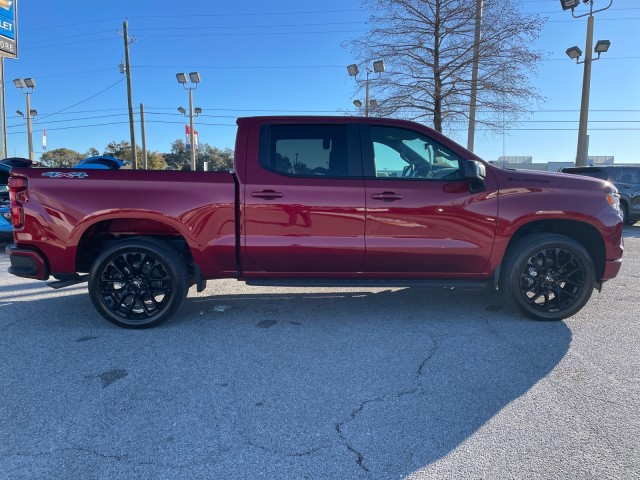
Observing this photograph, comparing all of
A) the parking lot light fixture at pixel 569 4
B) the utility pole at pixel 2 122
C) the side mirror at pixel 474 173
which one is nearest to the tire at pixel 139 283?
the side mirror at pixel 474 173

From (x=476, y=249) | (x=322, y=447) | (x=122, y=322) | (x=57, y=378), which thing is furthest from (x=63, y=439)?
(x=476, y=249)

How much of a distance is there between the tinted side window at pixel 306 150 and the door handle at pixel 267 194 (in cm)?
23

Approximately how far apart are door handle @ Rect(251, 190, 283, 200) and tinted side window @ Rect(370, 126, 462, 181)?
1.01 metres

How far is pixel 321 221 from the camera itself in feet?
13.1

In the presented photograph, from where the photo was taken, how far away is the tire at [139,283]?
13.2ft

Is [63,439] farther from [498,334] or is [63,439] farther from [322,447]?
[498,334]

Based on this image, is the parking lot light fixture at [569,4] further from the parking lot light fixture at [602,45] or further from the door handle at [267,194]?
the door handle at [267,194]

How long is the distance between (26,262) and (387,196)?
140 inches

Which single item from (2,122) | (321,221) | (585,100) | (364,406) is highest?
(2,122)

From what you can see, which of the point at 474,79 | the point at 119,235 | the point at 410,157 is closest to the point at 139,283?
the point at 119,235

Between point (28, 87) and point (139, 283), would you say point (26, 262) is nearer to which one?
point (139, 283)

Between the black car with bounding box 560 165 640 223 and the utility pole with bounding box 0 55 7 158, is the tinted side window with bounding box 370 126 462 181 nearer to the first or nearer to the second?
the black car with bounding box 560 165 640 223

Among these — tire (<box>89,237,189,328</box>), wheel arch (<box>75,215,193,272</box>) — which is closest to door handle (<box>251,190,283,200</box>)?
wheel arch (<box>75,215,193,272</box>)

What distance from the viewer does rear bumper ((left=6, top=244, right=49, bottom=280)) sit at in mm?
3955
